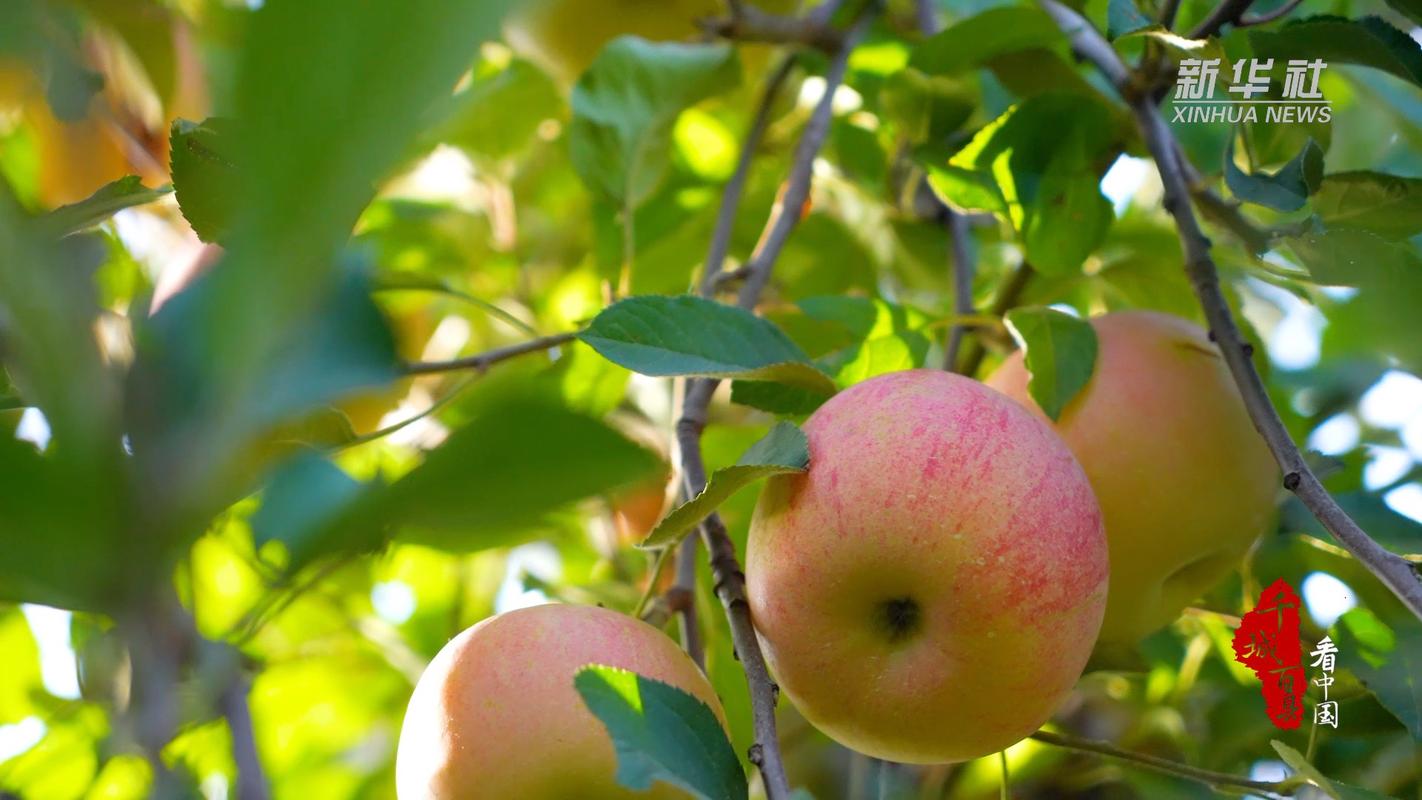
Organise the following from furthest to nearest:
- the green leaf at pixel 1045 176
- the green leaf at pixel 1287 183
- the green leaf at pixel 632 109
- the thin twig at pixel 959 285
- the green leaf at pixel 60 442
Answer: the green leaf at pixel 632 109
the thin twig at pixel 959 285
the green leaf at pixel 1045 176
the green leaf at pixel 1287 183
the green leaf at pixel 60 442

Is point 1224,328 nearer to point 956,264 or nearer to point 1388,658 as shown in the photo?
point 1388,658

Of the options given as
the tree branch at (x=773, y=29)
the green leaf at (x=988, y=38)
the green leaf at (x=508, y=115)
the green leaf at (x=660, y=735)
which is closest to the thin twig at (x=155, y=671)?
the green leaf at (x=660, y=735)

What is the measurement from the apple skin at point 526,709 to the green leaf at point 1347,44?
1.80ft

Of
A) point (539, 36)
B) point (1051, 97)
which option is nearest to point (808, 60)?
point (539, 36)

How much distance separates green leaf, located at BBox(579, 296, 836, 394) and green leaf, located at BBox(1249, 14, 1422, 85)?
37cm

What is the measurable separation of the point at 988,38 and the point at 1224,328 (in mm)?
353

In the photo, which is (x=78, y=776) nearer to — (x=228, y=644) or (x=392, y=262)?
(x=392, y=262)

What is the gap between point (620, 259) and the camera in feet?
3.94

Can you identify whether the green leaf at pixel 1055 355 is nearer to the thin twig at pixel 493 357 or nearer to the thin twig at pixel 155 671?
the thin twig at pixel 493 357

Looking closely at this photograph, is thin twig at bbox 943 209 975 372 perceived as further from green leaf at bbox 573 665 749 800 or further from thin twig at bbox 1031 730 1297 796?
green leaf at bbox 573 665 749 800

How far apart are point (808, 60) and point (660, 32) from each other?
0.17 m

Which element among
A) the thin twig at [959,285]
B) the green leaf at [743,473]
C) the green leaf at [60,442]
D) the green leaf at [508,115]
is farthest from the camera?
the green leaf at [508,115]

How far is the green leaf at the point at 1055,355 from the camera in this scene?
81cm

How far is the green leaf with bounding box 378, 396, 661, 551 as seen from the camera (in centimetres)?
24
